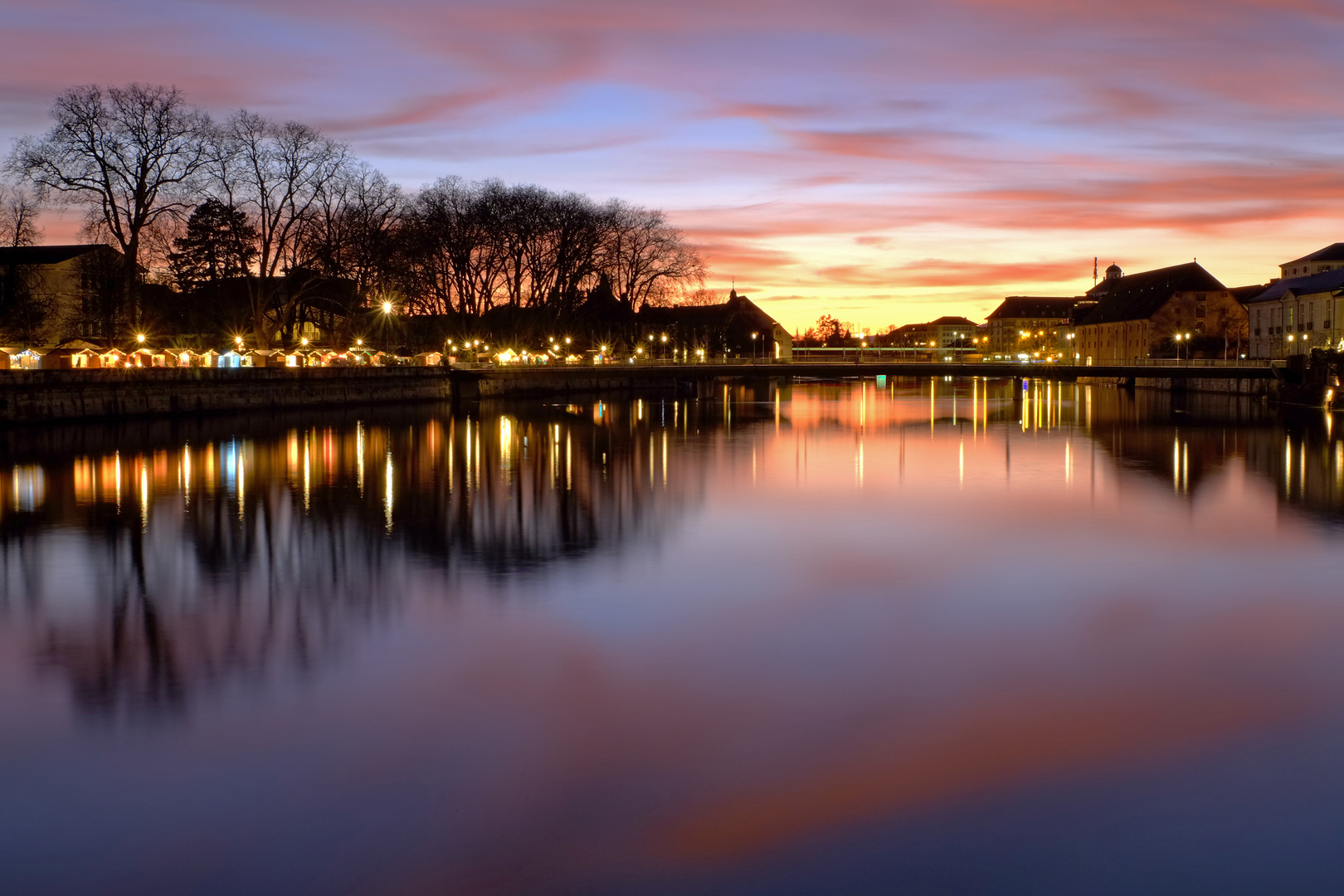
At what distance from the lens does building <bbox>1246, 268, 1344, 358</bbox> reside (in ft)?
289

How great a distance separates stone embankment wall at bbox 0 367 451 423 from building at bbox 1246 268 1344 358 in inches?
2345

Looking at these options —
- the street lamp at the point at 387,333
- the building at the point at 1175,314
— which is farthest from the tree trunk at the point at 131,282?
the building at the point at 1175,314

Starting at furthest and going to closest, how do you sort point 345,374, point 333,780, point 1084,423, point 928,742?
point 345,374 < point 1084,423 < point 928,742 < point 333,780

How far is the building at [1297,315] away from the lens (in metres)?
88.0

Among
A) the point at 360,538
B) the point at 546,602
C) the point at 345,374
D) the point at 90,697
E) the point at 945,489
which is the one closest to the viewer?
the point at 90,697

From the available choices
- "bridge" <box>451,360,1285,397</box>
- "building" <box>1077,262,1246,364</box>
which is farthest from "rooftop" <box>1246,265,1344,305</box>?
"bridge" <box>451,360,1285,397</box>

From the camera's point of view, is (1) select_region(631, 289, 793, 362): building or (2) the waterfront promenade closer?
(2) the waterfront promenade

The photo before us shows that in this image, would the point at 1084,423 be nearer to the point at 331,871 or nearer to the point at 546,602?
the point at 546,602

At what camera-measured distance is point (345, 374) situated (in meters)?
69.7

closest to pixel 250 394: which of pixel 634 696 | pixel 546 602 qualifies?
pixel 546 602

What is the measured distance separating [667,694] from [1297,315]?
9811cm

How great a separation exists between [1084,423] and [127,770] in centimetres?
5592

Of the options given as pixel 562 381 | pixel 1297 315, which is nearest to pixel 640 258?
pixel 562 381

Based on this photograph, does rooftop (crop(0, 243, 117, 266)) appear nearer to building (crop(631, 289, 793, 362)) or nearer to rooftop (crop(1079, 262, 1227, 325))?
building (crop(631, 289, 793, 362))
